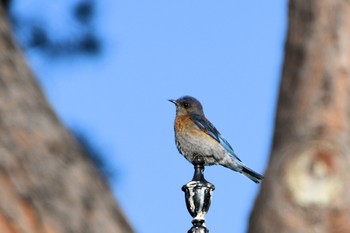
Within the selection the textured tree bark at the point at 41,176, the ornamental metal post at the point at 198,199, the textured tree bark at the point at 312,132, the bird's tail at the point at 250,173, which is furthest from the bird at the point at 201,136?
the textured tree bark at the point at 41,176

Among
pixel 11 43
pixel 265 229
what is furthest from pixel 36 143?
pixel 265 229

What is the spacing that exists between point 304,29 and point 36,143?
0.70m

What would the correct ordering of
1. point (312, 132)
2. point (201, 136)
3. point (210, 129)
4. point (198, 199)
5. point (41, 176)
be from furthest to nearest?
point (210, 129)
point (201, 136)
point (198, 199)
point (312, 132)
point (41, 176)

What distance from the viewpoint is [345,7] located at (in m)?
2.48

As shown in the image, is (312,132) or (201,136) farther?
(201,136)

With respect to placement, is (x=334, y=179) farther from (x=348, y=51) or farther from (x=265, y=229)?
(x=348, y=51)

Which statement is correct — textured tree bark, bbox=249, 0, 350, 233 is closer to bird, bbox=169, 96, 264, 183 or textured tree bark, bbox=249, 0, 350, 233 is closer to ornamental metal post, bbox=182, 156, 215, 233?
ornamental metal post, bbox=182, 156, 215, 233

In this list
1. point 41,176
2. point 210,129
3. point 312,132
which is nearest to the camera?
point 41,176

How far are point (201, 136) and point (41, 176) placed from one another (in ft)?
26.5

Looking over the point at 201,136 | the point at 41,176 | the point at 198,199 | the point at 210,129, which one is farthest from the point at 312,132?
the point at 210,129

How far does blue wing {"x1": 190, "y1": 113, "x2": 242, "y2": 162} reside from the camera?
1028 cm

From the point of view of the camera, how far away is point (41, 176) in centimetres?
212

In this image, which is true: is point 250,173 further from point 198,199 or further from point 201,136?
point 198,199

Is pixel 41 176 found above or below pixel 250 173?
below
